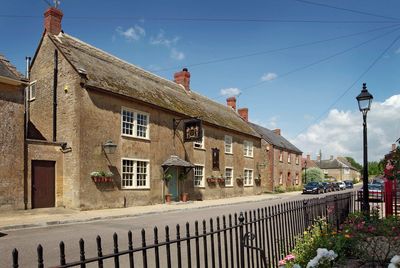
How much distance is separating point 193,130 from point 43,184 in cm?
1041

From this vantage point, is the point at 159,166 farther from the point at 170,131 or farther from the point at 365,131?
the point at 365,131

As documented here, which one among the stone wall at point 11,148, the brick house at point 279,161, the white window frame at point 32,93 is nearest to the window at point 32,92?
the white window frame at point 32,93

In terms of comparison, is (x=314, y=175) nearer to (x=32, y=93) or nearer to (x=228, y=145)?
(x=228, y=145)

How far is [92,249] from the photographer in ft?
27.4

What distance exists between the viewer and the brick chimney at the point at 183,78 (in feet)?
113

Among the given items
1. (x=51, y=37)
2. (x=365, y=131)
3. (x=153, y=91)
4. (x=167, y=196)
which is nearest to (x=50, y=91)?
(x=51, y=37)

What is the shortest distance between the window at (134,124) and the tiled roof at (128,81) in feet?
3.23

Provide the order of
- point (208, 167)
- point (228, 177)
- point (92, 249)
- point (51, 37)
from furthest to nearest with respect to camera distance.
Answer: point (228, 177) → point (208, 167) → point (51, 37) → point (92, 249)

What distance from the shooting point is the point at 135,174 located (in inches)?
833

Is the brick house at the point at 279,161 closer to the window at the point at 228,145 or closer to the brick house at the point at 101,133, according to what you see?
the window at the point at 228,145

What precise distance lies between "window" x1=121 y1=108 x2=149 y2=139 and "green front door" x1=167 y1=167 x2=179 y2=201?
11.7 feet

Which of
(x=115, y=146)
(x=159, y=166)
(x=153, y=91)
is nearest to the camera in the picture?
(x=115, y=146)

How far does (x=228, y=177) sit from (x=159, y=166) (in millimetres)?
10896

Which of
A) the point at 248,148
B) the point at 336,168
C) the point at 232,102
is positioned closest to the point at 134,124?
the point at 248,148
